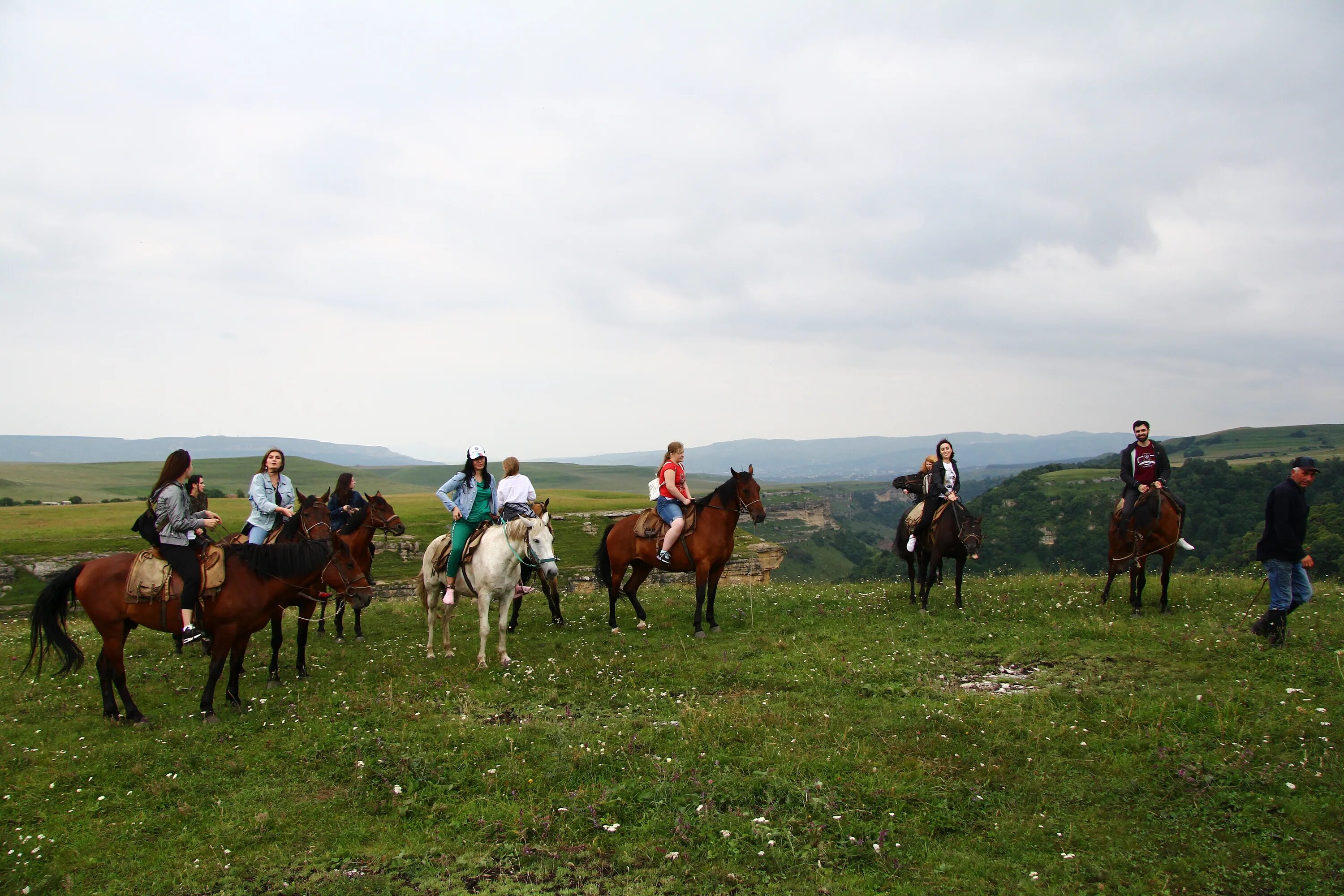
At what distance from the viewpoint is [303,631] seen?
1271cm

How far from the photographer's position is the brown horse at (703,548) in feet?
49.2

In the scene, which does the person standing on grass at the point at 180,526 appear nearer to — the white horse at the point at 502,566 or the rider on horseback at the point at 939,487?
the white horse at the point at 502,566

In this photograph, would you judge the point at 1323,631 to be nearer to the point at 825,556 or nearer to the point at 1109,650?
the point at 1109,650

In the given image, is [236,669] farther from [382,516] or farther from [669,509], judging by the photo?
[669,509]

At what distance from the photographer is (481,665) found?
41.5 feet

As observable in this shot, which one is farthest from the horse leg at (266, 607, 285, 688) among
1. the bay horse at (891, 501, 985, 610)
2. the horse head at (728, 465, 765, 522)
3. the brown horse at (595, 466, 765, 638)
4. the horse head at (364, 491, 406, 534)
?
the bay horse at (891, 501, 985, 610)

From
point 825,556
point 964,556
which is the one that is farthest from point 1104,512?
point 964,556

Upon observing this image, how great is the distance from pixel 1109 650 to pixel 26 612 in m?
58.4

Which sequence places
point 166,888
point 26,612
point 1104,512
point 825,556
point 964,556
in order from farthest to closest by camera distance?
point 825,556, point 1104,512, point 26,612, point 964,556, point 166,888

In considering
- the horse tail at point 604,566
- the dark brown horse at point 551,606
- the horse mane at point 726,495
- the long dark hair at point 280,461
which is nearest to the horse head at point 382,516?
the long dark hair at point 280,461

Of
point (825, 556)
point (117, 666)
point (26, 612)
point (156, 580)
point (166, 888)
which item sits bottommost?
point (825, 556)

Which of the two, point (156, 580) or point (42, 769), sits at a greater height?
point (156, 580)

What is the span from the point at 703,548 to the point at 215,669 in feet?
29.1

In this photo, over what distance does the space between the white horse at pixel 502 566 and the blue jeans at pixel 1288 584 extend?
37.8ft
